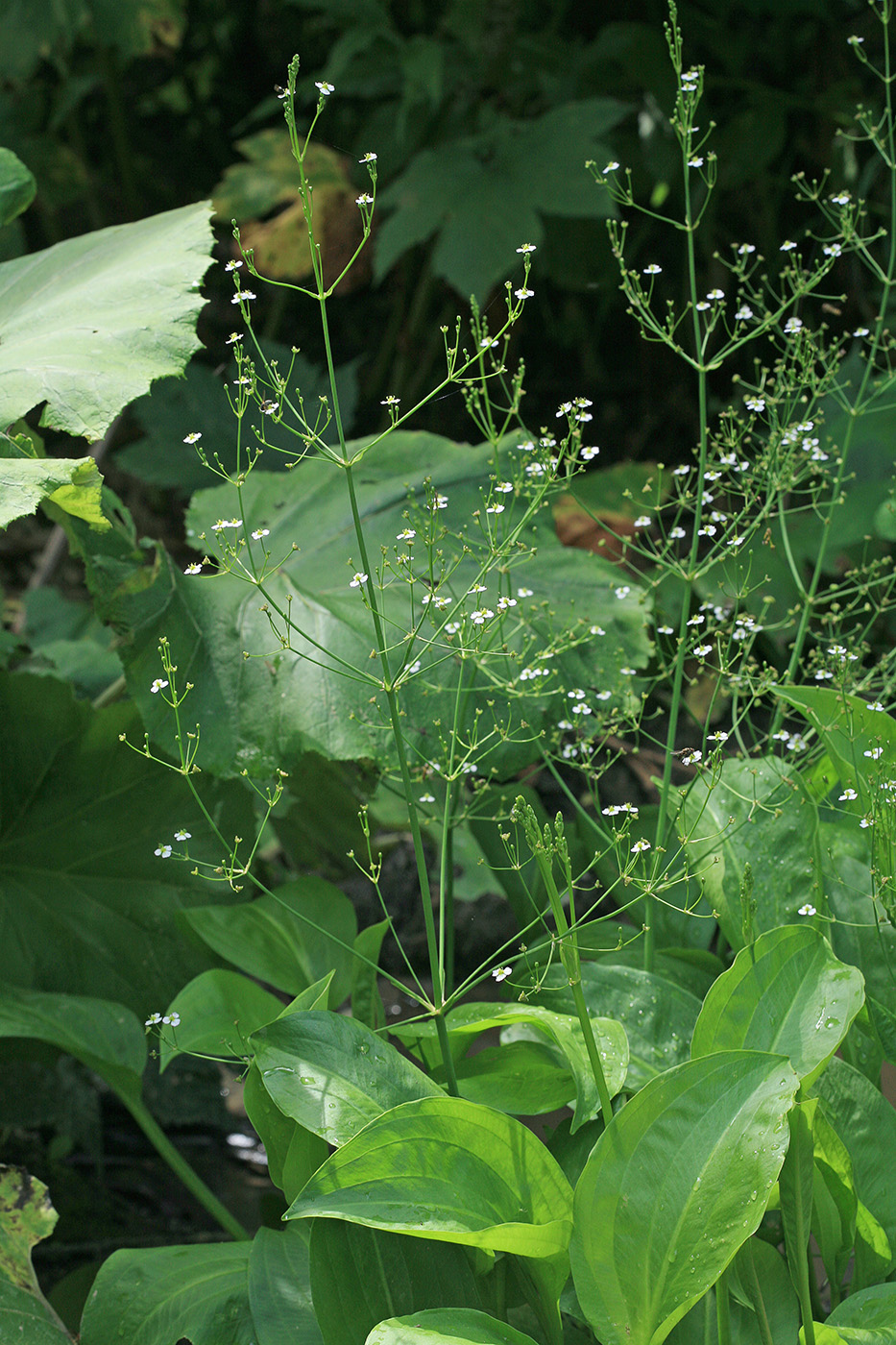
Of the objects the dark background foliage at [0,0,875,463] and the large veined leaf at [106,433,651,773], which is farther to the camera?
the dark background foliage at [0,0,875,463]

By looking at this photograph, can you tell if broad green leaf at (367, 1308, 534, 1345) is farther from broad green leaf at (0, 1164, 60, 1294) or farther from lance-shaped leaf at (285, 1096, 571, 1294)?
broad green leaf at (0, 1164, 60, 1294)

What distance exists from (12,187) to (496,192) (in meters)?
1.13

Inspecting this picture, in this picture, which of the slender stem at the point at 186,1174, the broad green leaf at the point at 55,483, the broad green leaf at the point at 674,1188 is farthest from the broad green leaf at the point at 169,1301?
the broad green leaf at the point at 55,483

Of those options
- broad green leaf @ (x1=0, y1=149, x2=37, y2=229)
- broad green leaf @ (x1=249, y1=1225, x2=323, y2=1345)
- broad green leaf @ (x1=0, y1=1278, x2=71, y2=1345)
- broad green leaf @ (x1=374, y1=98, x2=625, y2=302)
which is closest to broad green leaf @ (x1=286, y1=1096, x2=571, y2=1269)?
broad green leaf @ (x1=249, y1=1225, x2=323, y2=1345)

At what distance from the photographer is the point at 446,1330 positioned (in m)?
0.71

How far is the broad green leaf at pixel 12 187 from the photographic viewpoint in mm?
1283

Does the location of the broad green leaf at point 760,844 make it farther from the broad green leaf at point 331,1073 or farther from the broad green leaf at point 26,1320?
the broad green leaf at point 26,1320

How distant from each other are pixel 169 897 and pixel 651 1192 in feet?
2.34

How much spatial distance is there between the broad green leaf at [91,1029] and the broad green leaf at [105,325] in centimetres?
51

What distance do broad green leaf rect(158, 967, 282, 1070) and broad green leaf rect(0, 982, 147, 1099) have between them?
0.10m

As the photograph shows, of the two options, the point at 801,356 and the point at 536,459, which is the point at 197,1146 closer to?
the point at 536,459

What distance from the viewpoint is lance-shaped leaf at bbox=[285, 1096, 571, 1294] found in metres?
0.72

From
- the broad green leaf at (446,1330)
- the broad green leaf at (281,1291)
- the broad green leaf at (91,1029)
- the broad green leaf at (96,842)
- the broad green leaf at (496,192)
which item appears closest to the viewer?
the broad green leaf at (446,1330)

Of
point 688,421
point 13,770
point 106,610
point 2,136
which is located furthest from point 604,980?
point 2,136
